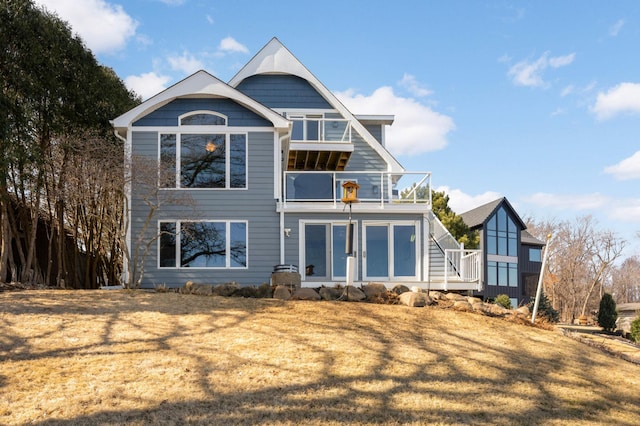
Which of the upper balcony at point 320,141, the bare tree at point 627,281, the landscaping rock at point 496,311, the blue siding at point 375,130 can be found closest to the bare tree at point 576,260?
the bare tree at point 627,281

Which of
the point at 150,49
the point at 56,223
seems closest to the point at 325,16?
the point at 150,49

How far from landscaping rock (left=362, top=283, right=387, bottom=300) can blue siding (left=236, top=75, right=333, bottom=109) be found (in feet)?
Answer: 25.9

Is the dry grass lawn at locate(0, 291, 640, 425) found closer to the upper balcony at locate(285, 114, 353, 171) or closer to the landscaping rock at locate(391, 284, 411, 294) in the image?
the landscaping rock at locate(391, 284, 411, 294)

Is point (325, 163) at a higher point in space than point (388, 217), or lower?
higher

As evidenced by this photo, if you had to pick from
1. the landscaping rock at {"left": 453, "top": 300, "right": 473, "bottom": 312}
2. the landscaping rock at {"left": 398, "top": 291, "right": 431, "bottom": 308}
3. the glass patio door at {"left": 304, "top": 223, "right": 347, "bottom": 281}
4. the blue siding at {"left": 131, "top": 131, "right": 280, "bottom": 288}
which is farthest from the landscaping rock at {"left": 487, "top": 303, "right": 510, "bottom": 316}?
the blue siding at {"left": 131, "top": 131, "right": 280, "bottom": 288}

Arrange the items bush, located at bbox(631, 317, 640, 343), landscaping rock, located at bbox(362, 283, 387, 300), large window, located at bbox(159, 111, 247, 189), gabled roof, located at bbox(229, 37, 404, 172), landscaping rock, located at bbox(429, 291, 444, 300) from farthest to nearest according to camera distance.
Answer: bush, located at bbox(631, 317, 640, 343) < gabled roof, located at bbox(229, 37, 404, 172) < large window, located at bbox(159, 111, 247, 189) < landscaping rock, located at bbox(429, 291, 444, 300) < landscaping rock, located at bbox(362, 283, 387, 300)

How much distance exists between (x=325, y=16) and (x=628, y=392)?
938 cm

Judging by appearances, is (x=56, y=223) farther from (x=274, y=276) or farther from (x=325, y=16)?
(x=325, y=16)

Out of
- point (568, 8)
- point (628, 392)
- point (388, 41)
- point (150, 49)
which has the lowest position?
point (628, 392)

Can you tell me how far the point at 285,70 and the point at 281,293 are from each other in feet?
29.0

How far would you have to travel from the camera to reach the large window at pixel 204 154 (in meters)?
16.7

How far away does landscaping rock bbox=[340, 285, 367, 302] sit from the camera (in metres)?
14.7

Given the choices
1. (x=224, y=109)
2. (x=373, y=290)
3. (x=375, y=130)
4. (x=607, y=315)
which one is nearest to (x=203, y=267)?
(x=224, y=109)

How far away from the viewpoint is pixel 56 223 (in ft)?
60.7
